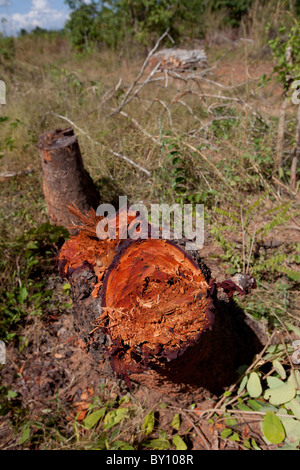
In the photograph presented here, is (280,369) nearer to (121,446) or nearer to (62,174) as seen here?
(121,446)

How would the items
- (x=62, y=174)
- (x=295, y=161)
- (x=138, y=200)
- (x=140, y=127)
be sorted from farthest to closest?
(x=140, y=127), (x=138, y=200), (x=295, y=161), (x=62, y=174)

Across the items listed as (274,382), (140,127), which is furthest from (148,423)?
(140,127)

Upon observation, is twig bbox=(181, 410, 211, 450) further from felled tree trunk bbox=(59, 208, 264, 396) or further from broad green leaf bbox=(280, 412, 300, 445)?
broad green leaf bbox=(280, 412, 300, 445)

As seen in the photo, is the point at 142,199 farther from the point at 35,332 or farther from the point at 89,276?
the point at 89,276

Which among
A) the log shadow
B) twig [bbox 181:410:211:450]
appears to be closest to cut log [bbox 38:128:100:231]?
the log shadow

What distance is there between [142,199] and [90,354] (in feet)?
5.84

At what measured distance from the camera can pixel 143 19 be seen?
8523mm

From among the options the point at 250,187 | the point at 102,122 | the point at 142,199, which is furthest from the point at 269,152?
the point at 102,122

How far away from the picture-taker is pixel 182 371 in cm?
113

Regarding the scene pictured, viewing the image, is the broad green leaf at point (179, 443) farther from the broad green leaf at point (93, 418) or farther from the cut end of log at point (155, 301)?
the cut end of log at point (155, 301)

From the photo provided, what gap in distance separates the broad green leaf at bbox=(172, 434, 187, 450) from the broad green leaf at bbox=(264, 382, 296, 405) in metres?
0.44

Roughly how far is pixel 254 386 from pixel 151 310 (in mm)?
700

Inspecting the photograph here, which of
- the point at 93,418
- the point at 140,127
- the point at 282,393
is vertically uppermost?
the point at 140,127
